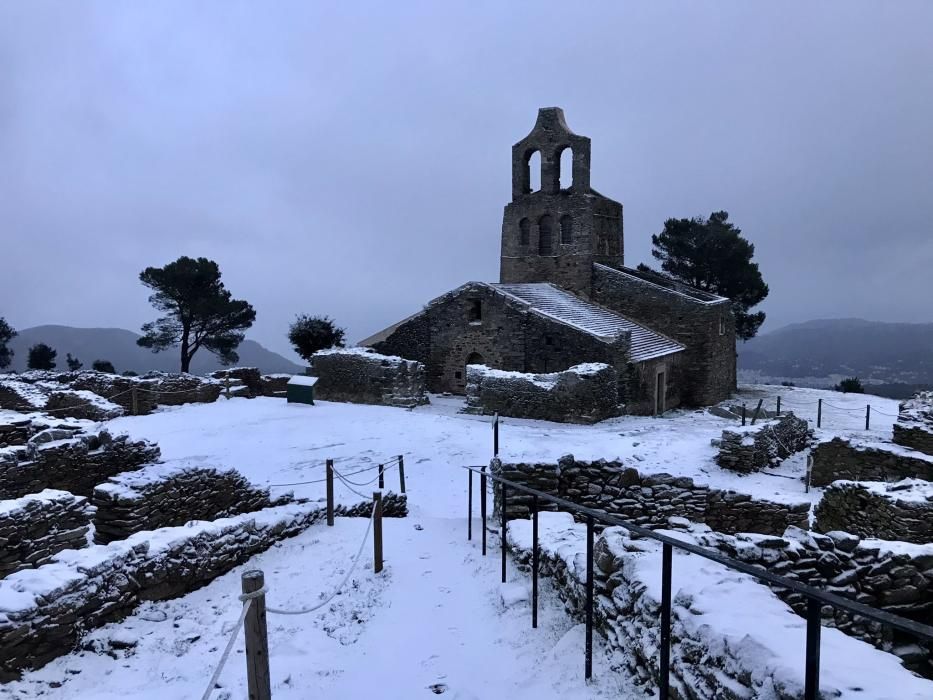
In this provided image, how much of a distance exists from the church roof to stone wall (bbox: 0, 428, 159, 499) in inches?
582

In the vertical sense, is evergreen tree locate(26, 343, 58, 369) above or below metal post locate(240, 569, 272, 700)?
above

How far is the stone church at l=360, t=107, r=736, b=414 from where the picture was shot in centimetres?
2134

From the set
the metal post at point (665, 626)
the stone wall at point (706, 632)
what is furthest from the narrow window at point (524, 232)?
the metal post at point (665, 626)

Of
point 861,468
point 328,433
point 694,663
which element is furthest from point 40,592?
point 861,468

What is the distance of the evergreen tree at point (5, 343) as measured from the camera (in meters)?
42.9

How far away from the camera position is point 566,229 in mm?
27359

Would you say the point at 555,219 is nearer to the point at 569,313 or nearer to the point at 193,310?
the point at 569,313

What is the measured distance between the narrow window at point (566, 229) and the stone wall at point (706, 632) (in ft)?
77.4

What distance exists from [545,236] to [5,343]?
139 feet

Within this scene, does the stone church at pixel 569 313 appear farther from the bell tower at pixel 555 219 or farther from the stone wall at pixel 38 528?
the stone wall at pixel 38 528

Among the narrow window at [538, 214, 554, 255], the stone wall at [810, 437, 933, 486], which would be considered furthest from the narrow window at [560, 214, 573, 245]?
the stone wall at [810, 437, 933, 486]

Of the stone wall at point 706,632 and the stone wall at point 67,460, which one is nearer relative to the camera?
the stone wall at point 706,632

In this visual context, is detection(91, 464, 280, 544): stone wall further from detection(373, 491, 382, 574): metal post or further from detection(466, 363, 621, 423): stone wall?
detection(466, 363, 621, 423): stone wall

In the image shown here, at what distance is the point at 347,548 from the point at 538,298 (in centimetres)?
1800
